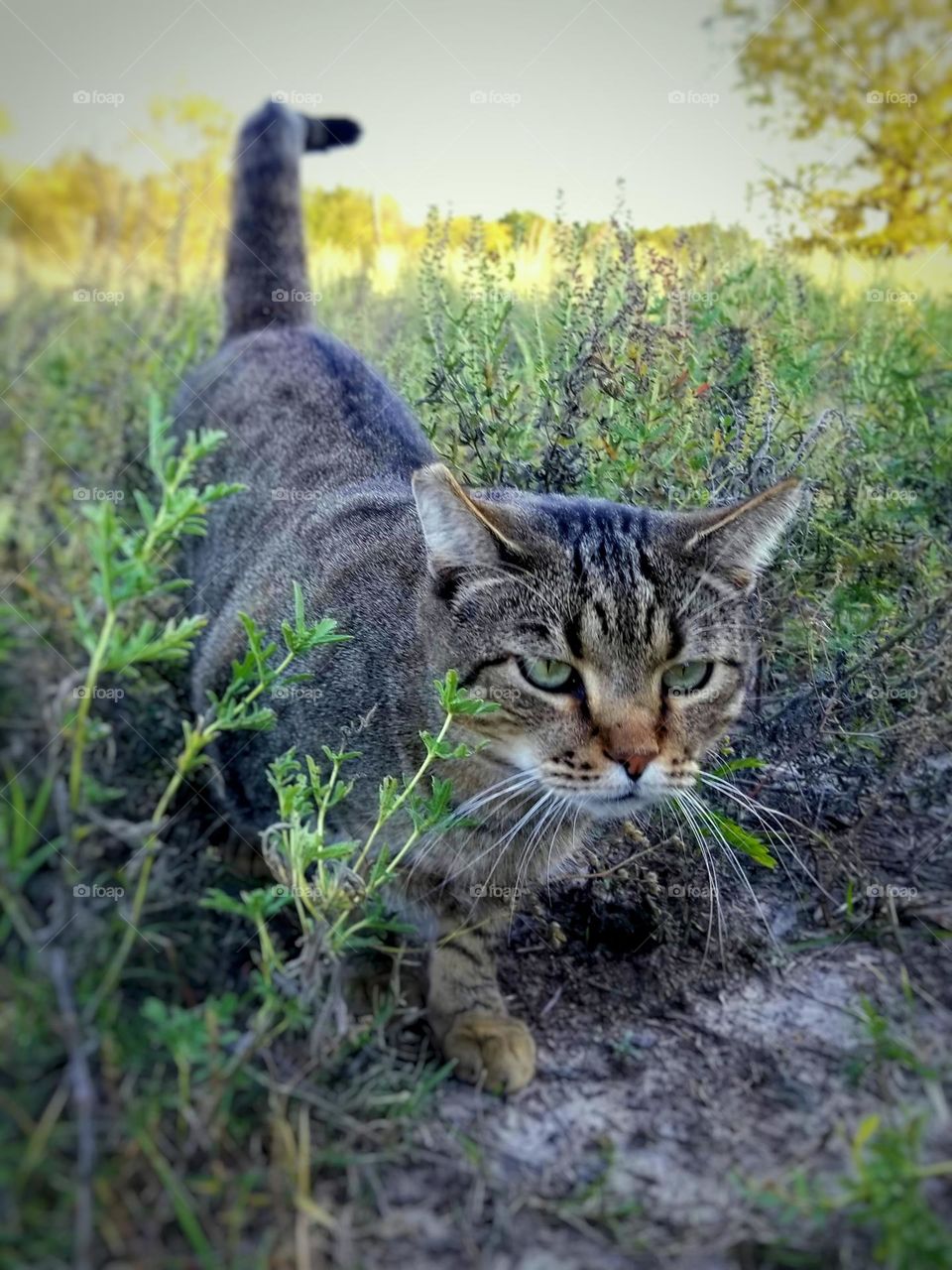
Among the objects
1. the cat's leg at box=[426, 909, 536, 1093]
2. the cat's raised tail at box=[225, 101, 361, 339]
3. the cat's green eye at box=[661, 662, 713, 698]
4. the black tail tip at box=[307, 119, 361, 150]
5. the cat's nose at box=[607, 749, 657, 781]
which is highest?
the black tail tip at box=[307, 119, 361, 150]

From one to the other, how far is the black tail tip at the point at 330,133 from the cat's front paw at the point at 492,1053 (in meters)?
2.54

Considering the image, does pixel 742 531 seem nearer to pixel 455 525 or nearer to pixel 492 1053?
pixel 455 525

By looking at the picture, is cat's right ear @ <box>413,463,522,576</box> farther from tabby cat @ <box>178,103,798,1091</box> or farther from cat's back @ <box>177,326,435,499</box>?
cat's back @ <box>177,326,435,499</box>

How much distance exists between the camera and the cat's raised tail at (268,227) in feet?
11.6

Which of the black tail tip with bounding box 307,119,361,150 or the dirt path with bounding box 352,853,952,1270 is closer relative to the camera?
the dirt path with bounding box 352,853,952,1270

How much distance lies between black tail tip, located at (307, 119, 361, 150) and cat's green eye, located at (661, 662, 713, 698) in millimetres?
2038

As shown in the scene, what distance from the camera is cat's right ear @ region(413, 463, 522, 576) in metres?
2.06

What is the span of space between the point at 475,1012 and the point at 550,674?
0.67m

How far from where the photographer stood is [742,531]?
7.27 ft

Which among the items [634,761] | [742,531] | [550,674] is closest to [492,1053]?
[634,761]

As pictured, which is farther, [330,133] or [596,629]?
[330,133]

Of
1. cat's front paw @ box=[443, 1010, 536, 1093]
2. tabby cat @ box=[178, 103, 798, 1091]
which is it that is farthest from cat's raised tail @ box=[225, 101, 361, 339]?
cat's front paw @ box=[443, 1010, 536, 1093]

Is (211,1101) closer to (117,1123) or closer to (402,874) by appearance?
(117,1123)

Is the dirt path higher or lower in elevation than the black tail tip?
lower
